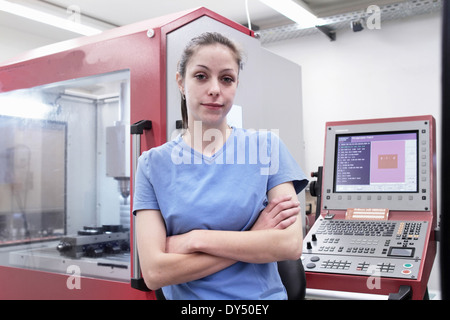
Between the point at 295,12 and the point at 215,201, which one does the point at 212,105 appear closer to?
→ the point at 215,201

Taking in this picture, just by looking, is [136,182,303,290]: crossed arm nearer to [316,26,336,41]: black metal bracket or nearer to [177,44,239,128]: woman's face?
[177,44,239,128]: woman's face

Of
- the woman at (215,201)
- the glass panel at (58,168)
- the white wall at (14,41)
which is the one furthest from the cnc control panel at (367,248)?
the white wall at (14,41)

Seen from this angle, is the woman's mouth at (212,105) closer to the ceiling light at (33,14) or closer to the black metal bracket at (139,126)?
the black metal bracket at (139,126)

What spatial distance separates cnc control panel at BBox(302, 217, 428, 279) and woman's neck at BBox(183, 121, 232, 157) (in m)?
0.57

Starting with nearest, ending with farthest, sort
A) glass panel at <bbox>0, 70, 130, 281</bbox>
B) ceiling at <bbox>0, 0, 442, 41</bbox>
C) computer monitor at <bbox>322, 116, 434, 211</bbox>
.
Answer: computer monitor at <bbox>322, 116, 434, 211</bbox>
glass panel at <bbox>0, 70, 130, 281</bbox>
ceiling at <bbox>0, 0, 442, 41</bbox>

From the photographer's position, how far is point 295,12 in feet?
13.8

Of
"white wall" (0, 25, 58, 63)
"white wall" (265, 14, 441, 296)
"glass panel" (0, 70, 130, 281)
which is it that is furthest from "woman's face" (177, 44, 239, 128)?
"white wall" (0, 25, 58, 63)

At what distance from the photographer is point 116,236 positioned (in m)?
2.14

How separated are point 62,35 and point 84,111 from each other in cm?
303

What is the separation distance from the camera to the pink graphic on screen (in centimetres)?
168

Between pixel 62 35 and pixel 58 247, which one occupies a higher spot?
pixel 62 35
